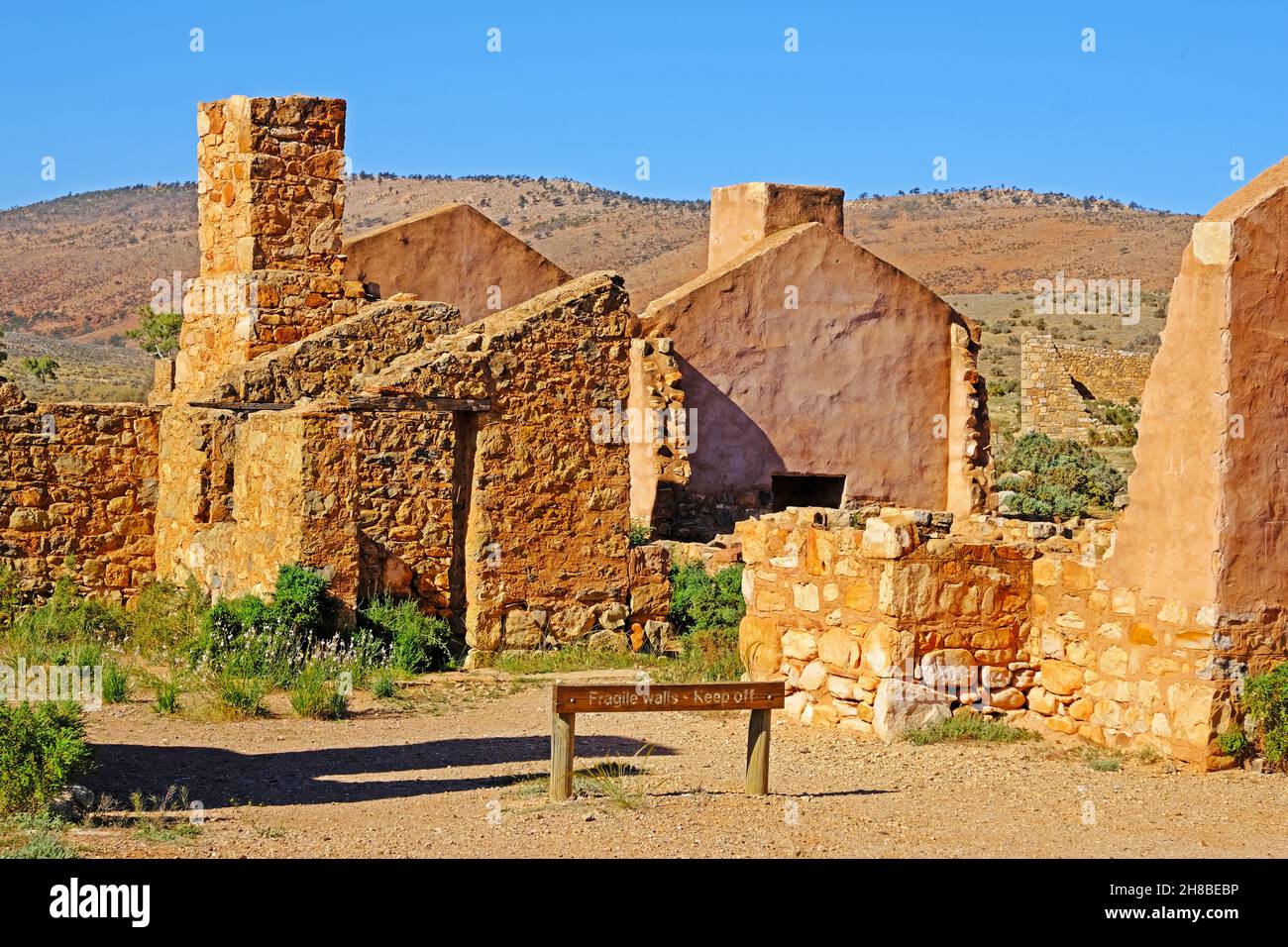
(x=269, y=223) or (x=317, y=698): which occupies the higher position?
(x=269, y=223)

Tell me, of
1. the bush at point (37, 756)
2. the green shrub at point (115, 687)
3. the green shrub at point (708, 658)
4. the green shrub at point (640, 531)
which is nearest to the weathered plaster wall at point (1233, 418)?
the green shrub at point (708, 658)

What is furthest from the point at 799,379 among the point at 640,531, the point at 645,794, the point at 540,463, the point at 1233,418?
the point at 645,794

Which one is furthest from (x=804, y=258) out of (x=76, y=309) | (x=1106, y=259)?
(x=76, y=309)

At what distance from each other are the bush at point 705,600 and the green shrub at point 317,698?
3.57 metres

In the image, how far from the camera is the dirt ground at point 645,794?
6.54m

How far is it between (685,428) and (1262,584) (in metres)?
9.27

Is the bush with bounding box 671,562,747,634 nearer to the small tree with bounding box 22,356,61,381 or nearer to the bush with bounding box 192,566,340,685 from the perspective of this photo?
the bush with bounding box 192,566,340,685

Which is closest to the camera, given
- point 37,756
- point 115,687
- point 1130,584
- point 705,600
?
point 37,756

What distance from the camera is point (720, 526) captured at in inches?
675

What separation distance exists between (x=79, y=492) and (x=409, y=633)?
146 inches

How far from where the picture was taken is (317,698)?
32.1 ft

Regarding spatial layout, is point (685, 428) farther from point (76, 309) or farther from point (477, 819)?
point (76, 309)

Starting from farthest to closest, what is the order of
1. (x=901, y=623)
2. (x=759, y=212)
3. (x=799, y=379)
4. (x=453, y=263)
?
1. (x=759, y=212)
2. (x=799, y=379)
3. (x=453, y=263)
4. (x=901, y=623)

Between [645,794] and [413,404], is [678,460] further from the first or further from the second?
[645,794]
